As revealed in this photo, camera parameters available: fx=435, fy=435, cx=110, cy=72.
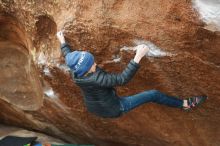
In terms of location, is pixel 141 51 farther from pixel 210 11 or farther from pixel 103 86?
pixel 210 11

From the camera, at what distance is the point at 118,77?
3.60 metres

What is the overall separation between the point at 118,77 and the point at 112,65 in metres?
0.52

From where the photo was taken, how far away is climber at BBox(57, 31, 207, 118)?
3.57 meters

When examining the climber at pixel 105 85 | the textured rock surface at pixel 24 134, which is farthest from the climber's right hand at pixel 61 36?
the textured rock surface at pixel 24 134

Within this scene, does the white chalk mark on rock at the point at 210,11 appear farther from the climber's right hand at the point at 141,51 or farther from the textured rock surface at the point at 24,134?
the textured rock surface at the point at 24,134

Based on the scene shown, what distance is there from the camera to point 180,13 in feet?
11.5

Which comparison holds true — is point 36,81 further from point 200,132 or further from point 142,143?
point 200,132

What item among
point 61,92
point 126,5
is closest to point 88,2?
point 126,5

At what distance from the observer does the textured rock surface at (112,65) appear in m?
3.62

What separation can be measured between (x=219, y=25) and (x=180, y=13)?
322 millimetres

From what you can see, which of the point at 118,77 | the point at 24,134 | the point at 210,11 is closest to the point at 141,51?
the point at 118,77

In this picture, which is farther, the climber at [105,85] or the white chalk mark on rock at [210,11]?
the climber at [105,85]

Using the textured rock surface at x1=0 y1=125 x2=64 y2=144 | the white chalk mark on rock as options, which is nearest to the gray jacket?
the white chalk mark on rock

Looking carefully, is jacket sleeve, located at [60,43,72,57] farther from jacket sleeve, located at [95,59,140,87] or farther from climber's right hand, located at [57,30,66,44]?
jacket sleeve, located at [95,59,140,87]
